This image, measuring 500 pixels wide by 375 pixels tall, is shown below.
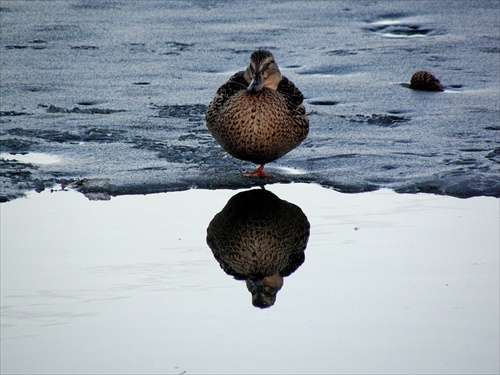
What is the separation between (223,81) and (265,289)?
5041mm

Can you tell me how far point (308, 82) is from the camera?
934 centimetres

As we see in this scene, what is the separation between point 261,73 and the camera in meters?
6.60

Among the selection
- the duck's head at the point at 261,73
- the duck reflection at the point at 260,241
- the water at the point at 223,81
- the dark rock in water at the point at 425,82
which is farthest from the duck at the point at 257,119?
the dark rock in water at the point at 425,82

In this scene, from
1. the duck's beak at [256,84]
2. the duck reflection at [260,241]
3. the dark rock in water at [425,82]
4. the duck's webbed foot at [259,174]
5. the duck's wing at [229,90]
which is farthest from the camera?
the dark rock in water at [425,82]

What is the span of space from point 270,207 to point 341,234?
609 mm

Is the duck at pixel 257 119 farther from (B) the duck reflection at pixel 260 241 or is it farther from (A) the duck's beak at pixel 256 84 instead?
(B) the duck reflection at pixel 260 241

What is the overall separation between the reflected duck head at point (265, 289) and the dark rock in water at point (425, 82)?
473 cm

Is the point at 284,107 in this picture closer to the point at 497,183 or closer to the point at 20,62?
the point at 497,183

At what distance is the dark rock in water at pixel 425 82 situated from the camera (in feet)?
29.7

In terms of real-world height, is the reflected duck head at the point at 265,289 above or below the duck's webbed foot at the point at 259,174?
above

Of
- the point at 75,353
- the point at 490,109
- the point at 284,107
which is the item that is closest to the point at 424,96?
the point at 490,109

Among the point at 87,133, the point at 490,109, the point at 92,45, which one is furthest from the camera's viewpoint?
the point at 92,45

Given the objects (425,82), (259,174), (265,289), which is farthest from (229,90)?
(425,82)

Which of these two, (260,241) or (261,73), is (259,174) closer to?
(261,73)
